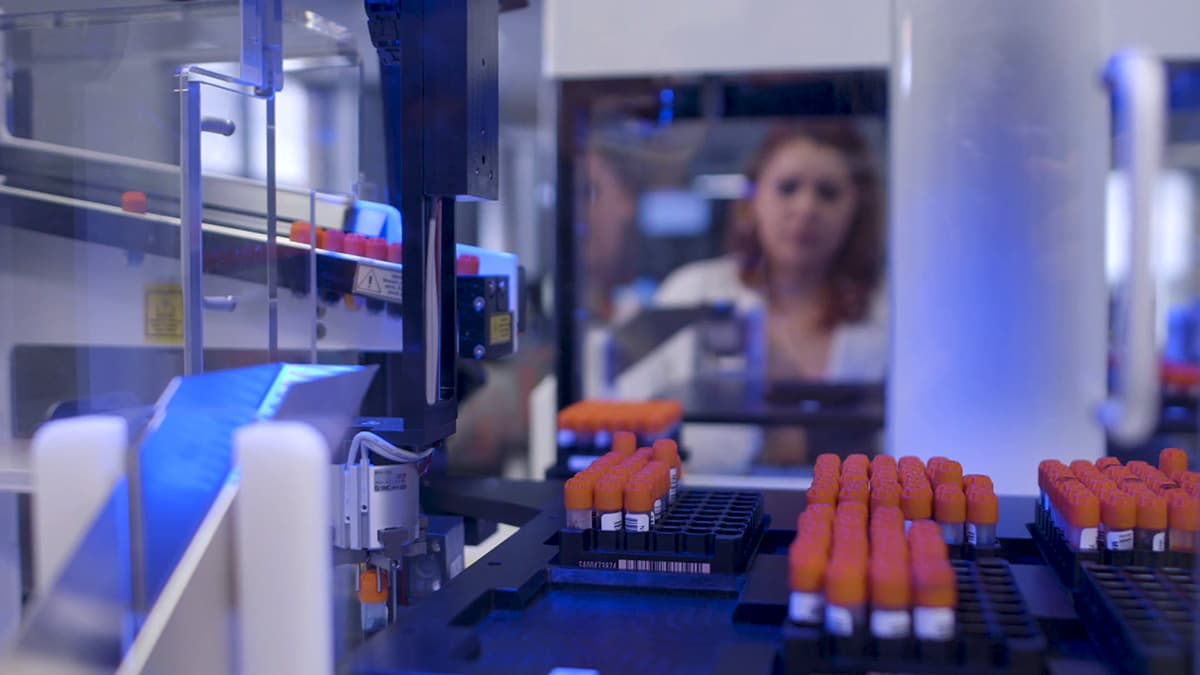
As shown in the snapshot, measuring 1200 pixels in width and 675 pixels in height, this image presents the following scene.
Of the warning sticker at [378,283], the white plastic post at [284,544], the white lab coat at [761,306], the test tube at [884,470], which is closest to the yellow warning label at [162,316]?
the warning sticker at [378,283]

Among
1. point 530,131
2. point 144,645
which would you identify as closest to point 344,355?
point 144,645

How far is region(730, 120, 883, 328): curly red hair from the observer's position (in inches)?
153

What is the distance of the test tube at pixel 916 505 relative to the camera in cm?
117

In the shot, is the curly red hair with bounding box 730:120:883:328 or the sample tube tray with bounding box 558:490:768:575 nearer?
the sample tube tray with bounding box 558:490:768:575

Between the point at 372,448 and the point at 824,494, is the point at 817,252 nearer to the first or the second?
the point at 824,494

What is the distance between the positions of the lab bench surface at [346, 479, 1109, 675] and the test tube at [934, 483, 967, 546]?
0.23 ft

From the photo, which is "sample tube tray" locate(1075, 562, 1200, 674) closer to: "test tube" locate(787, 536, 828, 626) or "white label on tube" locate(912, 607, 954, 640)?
"white label on tube" locate(912, 607, 954, 640)

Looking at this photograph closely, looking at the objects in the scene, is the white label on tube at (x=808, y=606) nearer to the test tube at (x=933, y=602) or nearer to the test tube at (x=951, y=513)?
the test tube at (x=933, y=602)

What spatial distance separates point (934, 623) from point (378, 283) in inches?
31.6

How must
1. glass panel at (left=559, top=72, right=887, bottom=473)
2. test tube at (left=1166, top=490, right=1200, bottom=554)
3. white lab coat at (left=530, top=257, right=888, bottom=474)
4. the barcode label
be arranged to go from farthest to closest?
white lab coat at (left=530, top=257, right=888, bottom=474), glass panel at (left=559, top=72, right=887, bottom=473), the barcode label, test tube at (left=1166, top=490, right=1200, bottom=554)

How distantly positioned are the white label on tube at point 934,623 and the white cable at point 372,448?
610 mm

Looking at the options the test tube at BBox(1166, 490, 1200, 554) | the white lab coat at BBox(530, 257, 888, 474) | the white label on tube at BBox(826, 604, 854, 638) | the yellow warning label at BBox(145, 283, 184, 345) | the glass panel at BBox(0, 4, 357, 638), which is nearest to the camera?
the white label on tube at BBox(826, 604, 854, 638)

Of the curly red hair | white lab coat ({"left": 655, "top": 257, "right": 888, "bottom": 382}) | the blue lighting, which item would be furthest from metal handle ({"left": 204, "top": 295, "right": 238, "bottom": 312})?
the curly red hair

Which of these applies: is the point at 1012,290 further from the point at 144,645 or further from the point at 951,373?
the point at 144,645
